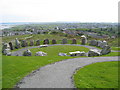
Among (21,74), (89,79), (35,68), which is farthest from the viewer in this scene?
(35,68)

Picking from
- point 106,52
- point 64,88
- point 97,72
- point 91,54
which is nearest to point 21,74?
point 64,88

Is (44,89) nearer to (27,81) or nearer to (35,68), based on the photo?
(27,81)

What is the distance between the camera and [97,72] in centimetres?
1359

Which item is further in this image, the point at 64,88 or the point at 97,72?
the point at 97,72

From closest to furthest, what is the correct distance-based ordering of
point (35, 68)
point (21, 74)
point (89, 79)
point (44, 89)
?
point (44, 89)
point (89, 79)
point (21, 74)
point (35, 68)

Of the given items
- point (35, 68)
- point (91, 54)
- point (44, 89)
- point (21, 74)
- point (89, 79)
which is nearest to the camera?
point (44, 89)

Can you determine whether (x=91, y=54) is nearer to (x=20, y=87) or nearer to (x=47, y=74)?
(x=47, y=74)

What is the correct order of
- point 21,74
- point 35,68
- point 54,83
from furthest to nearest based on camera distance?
1. point 35,68
2. point 21,74
3. point 54,83

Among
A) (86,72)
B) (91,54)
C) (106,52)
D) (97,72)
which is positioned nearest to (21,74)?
(86,72)

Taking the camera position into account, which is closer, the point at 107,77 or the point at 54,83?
the point at 54,83

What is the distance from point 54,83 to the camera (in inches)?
433

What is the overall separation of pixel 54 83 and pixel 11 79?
4353mm

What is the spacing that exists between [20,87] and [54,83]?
9.67ft

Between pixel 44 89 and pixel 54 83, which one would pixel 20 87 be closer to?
pixel 44 89
